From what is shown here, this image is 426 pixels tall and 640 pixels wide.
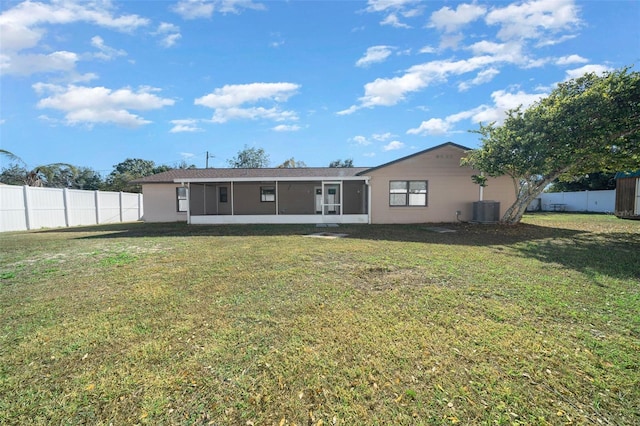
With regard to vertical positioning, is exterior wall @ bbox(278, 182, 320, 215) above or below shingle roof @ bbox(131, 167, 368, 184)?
below

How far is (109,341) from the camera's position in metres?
3.05

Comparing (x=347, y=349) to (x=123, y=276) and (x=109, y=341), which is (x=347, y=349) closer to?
(x=109, y=341)

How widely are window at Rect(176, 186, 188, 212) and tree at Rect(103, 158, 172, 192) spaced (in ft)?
63.2

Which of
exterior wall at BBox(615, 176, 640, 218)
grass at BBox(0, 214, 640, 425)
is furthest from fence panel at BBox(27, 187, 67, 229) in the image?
exterior wall at BBox(615, 176, 640, 218)

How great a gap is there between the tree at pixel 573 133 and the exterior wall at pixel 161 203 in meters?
16.4

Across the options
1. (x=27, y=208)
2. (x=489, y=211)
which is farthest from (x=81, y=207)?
(x=489, y=211)

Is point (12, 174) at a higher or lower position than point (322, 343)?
higher

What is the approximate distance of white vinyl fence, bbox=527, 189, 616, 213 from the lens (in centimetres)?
2094

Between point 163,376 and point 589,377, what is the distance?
3.57 m

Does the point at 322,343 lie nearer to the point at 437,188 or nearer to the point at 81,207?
the point at 437,188

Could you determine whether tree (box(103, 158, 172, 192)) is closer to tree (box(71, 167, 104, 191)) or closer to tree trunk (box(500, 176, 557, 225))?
tree (box(71, 167, 104, 191))

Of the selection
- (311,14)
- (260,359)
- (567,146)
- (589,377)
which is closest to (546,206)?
(567,146)

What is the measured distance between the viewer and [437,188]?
14.2 m

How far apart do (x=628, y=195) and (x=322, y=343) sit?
70.3 ft
